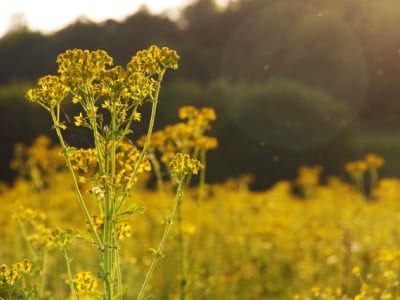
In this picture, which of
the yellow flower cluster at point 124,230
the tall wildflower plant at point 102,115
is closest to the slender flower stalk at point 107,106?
the tall wildflower plant at point 102,115

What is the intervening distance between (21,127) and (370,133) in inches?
380

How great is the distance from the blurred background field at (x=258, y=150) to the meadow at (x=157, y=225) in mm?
36

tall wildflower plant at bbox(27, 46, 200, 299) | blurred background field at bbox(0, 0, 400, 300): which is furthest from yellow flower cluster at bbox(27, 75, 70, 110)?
blurred background field at bbox(0, 0, 400, 300)

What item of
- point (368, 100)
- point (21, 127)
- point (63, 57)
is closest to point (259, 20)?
point (368, 100)

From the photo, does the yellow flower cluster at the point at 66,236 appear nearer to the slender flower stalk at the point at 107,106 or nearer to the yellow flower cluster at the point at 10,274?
the slender flower stalk at the point at 107,106

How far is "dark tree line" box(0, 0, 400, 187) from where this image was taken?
1248 cm

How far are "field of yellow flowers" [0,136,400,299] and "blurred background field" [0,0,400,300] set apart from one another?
0.09 ft

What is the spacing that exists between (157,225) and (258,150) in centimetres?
525

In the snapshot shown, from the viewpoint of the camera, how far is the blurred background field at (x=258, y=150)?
5840 mm

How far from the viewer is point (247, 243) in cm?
623

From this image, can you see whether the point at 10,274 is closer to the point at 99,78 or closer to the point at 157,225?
the point at 99,78

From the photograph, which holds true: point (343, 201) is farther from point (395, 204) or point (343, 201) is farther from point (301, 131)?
point (301, 131)

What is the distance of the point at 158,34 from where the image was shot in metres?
18.4

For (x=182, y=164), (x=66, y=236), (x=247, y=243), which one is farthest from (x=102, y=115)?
(x=247, y=243)
